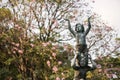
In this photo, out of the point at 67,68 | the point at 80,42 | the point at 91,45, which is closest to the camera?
the point at 80,42

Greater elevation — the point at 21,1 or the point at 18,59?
the point at 21,1

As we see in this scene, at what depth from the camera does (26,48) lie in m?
14.9

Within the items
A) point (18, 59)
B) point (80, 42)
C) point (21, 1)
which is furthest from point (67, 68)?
point (21, 1)

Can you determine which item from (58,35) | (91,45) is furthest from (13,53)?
(91,45)

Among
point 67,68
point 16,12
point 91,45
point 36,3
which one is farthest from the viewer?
point 91,45

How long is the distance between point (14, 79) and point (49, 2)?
10157 mm

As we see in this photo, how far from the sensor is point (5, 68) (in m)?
15.5

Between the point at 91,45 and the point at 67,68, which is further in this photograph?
the point at 91,45

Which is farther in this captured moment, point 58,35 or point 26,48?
point 58,35

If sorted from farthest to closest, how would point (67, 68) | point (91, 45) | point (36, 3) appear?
point (91, 45) → point (36, 3) → point (67, 68)

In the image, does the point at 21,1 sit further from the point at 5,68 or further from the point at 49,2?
the point at 5,68

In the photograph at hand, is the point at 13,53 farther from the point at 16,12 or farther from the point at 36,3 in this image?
the point at 36,3

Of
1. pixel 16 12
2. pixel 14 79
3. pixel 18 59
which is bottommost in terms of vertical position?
pixel 14 79

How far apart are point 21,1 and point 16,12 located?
1886 mm
